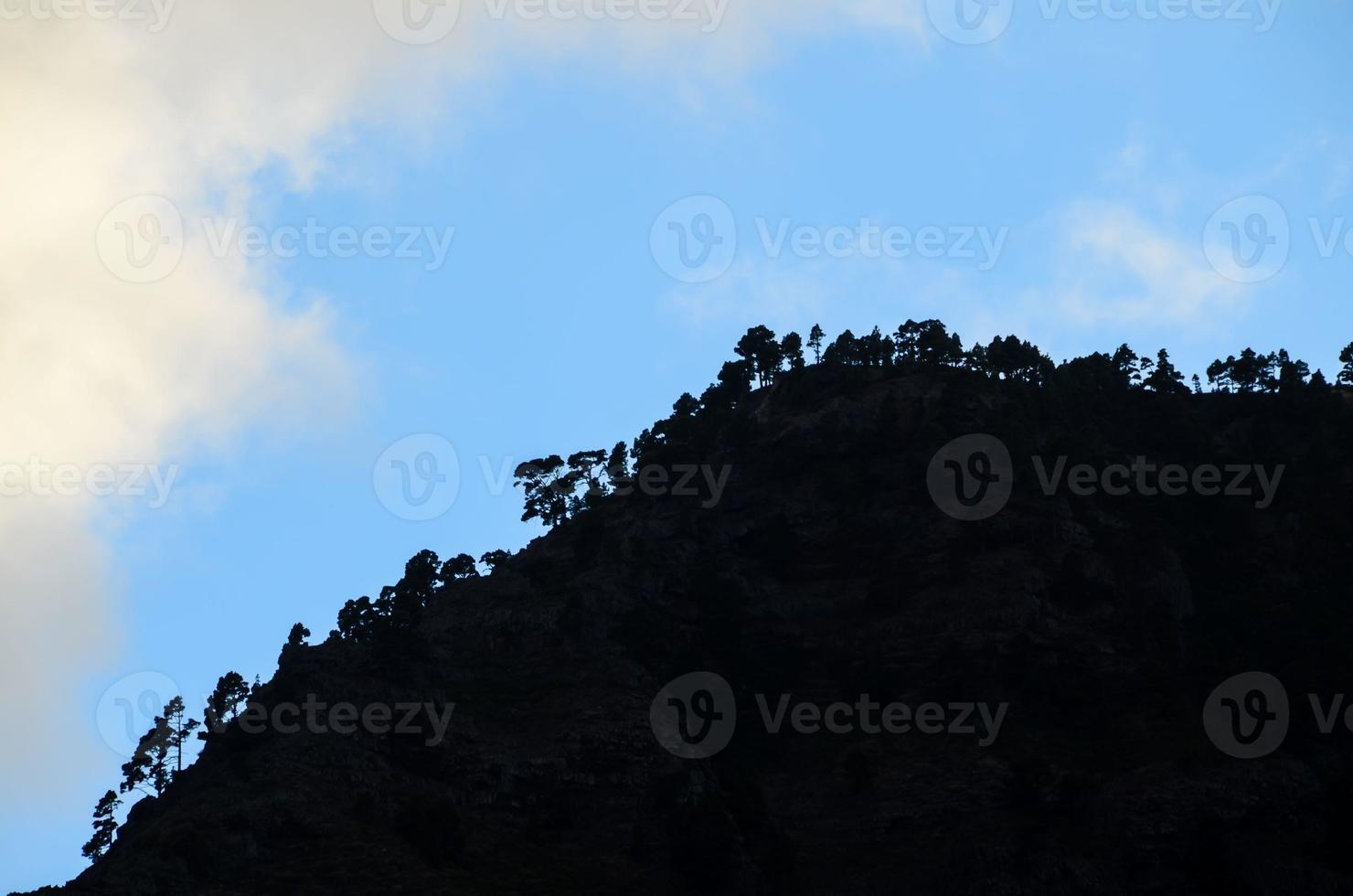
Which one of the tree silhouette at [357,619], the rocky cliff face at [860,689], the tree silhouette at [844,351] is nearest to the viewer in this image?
the rocky cliff face at [860,689]

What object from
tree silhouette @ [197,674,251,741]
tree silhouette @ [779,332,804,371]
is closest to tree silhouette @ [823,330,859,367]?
tree silhouette @ [779,332,804,371]

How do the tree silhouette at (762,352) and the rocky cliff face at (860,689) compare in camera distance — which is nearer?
the rocky cliff face at (860,689)

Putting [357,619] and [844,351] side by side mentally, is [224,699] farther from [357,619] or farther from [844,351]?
[844,351]

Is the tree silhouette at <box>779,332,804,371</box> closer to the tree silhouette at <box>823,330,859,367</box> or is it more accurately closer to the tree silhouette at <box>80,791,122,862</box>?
the tree silhouette at <box>823,330,859,367</box>

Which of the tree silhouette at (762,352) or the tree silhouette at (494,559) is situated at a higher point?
the tree silhouette at (762,352)

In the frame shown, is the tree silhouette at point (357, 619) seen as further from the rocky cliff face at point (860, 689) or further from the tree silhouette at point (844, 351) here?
the tree silhouette at point (844, 351)

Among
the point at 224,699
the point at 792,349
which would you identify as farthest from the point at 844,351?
the point at 224,699

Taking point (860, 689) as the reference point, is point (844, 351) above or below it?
above

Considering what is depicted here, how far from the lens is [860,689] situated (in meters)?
140

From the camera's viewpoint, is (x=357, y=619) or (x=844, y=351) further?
(x=844, y=351)

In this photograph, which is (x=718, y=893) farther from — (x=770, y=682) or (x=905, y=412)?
(x=905, y=412)

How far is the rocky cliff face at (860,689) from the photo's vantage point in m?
114

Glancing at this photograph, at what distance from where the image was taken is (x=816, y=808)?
12631 centimetres

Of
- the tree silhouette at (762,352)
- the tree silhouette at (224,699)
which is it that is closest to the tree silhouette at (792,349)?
the tree silhouette at (762,352)
